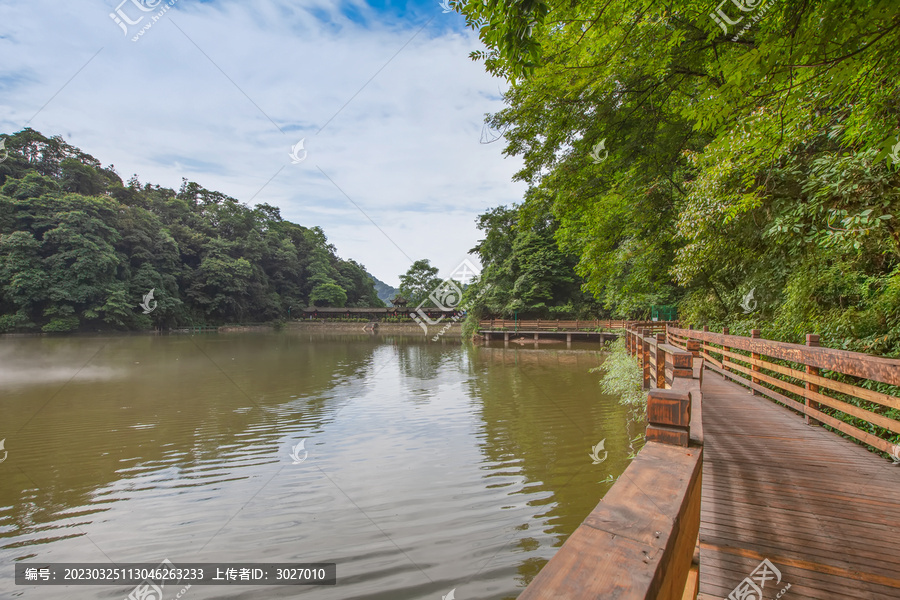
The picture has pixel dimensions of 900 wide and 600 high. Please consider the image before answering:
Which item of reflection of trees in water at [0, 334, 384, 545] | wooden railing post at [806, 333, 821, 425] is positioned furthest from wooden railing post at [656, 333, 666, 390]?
reflection of trees in water at [0, 334, 384, 545]

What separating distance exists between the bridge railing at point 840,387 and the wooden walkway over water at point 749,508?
2 cm

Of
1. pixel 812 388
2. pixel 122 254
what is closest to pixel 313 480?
pixel 812 388

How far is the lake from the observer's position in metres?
3.60

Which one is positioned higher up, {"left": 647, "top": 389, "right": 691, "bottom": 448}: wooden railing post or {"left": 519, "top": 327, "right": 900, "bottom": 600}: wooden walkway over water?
{"left": 647, "top": 389, "right": 691, "bottom": 448}: wooden railing post

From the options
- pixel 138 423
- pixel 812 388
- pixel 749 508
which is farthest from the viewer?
pixel 138 423

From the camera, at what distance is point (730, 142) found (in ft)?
15.6

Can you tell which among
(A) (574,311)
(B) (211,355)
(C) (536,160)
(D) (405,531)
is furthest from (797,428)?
(A) (574,311)

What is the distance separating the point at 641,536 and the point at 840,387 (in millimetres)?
4572

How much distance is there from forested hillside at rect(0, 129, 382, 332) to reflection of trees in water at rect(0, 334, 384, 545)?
2347cm

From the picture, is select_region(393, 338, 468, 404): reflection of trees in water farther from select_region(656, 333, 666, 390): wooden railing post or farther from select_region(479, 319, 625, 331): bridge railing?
select_region(479, 319, 625, 331): bridge railing

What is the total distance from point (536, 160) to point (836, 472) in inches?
286

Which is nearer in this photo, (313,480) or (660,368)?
(313,480)

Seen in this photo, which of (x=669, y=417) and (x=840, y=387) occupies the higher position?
(x=669, y=417)

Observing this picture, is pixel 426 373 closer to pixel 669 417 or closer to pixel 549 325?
pixel 669 417
